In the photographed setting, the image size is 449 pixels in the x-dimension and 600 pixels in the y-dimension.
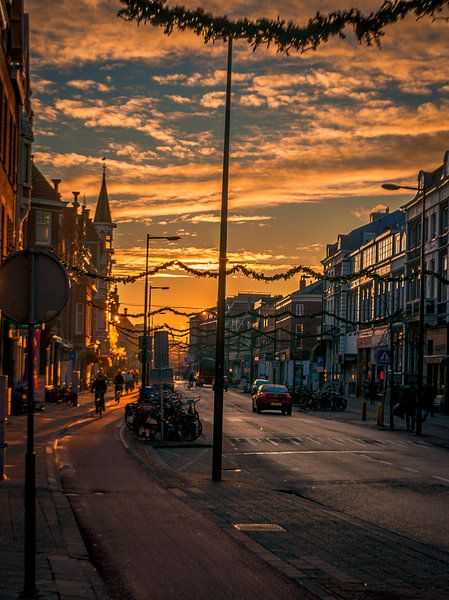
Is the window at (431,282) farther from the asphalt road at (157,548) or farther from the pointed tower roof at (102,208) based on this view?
the pointed tower roof at (102,208)

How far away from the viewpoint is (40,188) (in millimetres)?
56969

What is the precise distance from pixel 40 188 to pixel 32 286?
50115 mm

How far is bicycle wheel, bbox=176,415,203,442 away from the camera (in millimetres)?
28094

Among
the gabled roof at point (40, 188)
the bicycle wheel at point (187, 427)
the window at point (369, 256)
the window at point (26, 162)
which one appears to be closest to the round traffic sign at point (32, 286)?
the bicycle wheel at point (187, 427)

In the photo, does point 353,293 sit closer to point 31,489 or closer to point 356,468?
point 356,468

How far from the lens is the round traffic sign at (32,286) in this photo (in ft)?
26.6

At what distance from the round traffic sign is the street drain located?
495cm

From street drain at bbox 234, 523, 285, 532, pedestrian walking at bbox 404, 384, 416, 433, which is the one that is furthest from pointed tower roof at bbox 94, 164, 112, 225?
street drain at bbox 234, 523, 285, 532

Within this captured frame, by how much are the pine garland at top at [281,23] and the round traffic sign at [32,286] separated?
211cm

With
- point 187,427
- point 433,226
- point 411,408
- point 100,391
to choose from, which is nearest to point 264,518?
point 187,427

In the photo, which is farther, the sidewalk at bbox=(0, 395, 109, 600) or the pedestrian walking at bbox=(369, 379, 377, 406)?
the pedestrian walking at bbox=(369, 379, 377, 406)

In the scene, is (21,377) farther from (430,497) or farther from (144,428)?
(430,497)

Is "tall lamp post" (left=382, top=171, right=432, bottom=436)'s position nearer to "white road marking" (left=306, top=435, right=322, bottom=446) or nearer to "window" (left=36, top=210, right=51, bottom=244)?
"white road marking" (left=306, top=435, right=322, bottom=446)

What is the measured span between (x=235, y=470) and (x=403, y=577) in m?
11.4
